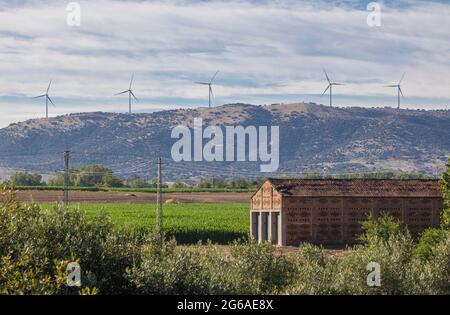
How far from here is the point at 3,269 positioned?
26000 mm

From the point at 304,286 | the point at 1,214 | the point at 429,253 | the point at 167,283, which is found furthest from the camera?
the point at 429,253

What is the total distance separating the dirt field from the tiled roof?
136 ft

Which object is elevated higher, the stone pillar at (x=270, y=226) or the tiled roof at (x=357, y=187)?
the tiled roof at (x=357, y=187)

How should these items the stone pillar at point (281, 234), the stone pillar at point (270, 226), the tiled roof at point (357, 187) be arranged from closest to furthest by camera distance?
the stone pillar at point (281, 234) < the stone pillar at point (270, 226) < the tiled roof at point (357, 187)

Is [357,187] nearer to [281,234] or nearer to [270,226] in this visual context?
[270,226]

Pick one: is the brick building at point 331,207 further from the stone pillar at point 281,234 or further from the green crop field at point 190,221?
the green crop field at point 190,221

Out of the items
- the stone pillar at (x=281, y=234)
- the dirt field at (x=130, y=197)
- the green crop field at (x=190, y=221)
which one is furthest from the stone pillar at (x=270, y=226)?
the dirt field at (x=130, y=197)

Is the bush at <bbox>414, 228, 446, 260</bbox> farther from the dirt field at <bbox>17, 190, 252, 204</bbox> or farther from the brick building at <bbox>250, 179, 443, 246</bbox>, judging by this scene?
the dirt field at <bbox>17, 190, 252, 204</bbox>

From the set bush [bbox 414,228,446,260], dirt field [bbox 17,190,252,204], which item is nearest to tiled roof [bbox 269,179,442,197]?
bush [bbox 414,228,446,260]

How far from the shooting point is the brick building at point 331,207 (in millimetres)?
72750

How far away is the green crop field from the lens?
3059 inches
